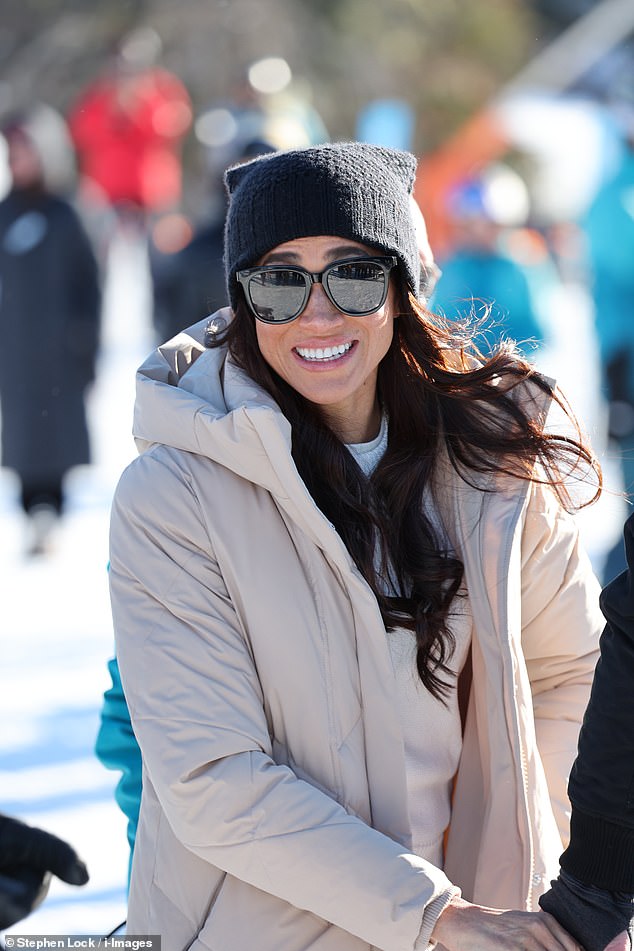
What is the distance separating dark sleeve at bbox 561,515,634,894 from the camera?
1.85 meters

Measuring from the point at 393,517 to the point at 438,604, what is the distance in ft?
0.54

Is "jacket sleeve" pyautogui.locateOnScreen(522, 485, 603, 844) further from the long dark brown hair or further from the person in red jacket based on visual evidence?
the person in red jacket

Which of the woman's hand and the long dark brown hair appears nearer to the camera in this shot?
the woman's hand

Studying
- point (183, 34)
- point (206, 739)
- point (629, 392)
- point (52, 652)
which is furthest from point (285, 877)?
point (183, 34)

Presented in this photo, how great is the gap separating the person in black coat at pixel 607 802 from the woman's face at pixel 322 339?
22.4 inches

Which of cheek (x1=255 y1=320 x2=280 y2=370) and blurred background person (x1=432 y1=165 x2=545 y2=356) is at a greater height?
blurred background person (x1=432 y1=165 x2=545 y2=356)

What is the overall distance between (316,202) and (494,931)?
109cm

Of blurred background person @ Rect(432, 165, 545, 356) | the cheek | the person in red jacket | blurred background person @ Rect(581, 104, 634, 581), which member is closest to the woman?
the cheek

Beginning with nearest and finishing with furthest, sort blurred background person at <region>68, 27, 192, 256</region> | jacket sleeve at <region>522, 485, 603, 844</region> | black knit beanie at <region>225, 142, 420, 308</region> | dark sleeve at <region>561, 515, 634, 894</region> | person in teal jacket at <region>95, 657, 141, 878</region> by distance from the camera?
dark sleeve at <region>561, 515, 634, 894</region> < black knit beanie at <region>225, 142, 420, 308</region> < jacket sleeve at <region>522, 485, 603, 844</region> < person in teal jacket at <region>95, 657, 141, 878</region> < blurred background person at <region>68, 27, 192, 256</region>

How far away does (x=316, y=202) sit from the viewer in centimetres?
214

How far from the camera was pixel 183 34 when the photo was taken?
24.2 m

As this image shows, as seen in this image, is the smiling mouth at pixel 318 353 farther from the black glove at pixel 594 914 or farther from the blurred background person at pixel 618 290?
the blurred background person at pixel 618 290

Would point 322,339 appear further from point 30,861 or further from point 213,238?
point 213,238

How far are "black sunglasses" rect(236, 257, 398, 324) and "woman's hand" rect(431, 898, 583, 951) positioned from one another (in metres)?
0.91
